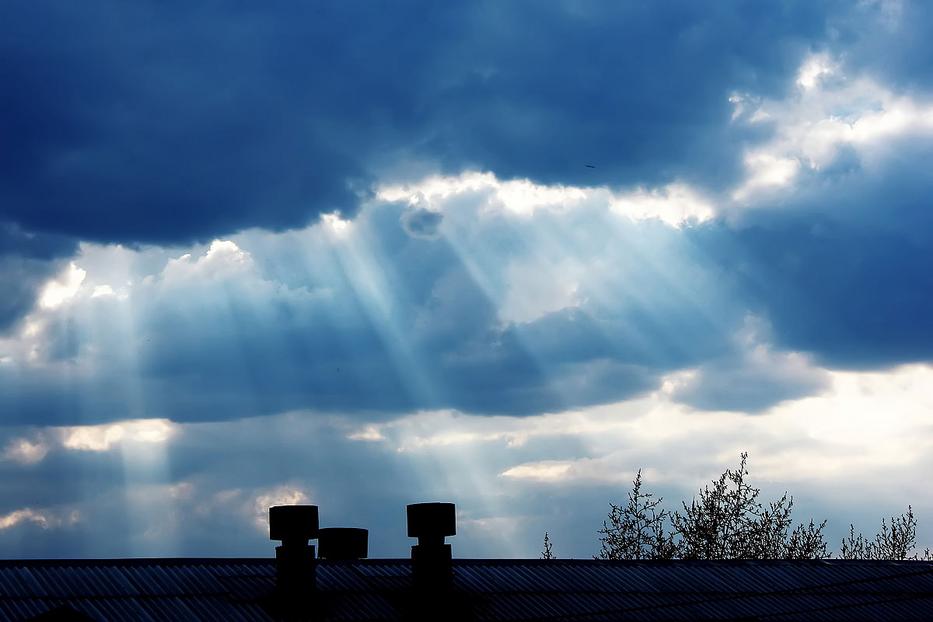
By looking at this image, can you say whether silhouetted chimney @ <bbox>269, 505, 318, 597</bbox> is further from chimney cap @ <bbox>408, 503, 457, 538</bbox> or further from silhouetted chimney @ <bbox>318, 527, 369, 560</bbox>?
silhouetted chimney @ <bbox>318, 527, 369, 560</bbox>

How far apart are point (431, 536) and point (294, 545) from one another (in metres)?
2.79

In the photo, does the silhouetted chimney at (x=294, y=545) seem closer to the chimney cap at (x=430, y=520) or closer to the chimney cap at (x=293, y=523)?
the chimney cap at (x=293, y=523)

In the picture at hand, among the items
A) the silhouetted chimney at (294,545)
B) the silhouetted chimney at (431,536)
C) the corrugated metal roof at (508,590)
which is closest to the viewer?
the corrugated metal roof at (508,590)

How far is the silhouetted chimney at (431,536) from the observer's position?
76.2 feet

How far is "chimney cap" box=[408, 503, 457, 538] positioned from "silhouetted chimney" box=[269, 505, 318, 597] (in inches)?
80.1

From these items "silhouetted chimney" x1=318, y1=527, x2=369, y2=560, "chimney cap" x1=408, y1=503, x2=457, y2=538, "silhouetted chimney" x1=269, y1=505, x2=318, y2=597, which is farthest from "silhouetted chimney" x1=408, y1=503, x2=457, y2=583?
"silhouetted chimney" x1=318, y1=527, x2=369, y2=560

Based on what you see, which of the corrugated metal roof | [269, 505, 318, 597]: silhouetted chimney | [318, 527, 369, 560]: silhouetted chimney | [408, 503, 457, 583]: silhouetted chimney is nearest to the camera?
the corrugated metal roof

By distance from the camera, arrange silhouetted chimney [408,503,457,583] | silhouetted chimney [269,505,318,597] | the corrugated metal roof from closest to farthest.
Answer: the corrugated metal roof, silhouetted chimney [269,505,318,597], silhouetted chimney [408,503,457,583]

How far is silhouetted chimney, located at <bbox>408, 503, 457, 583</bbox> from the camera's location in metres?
23.2

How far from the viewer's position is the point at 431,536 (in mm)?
23609

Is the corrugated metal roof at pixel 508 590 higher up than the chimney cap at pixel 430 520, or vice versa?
the chimney cap at pixel 430 520

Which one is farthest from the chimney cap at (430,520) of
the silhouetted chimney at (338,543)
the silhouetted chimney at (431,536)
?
the silhouetted chimney at (338,543)

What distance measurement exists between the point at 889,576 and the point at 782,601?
3943 mm

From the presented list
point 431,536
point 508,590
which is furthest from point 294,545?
point 508,590
